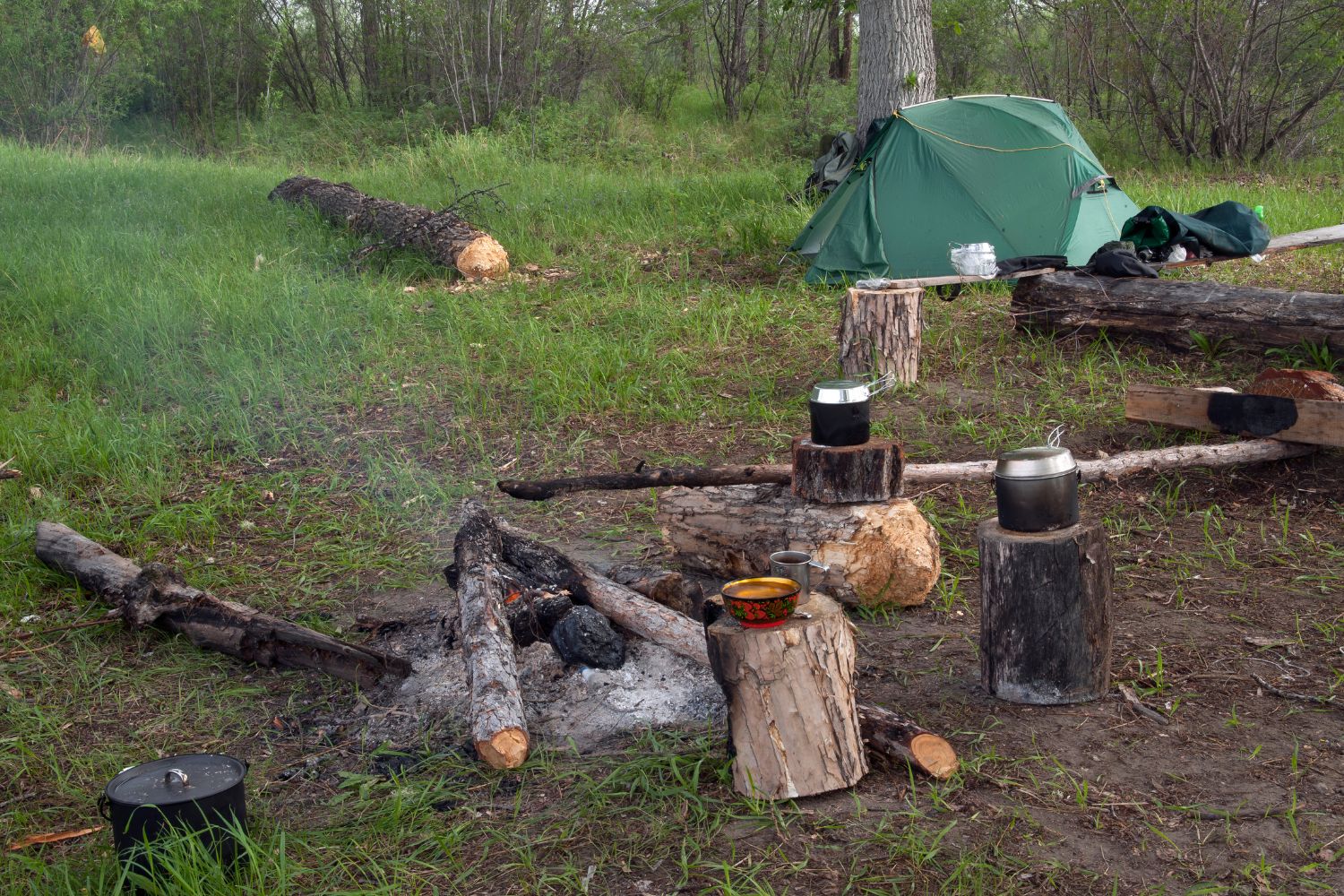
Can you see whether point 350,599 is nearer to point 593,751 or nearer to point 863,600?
point 593,751

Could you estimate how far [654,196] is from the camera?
35.2 ft

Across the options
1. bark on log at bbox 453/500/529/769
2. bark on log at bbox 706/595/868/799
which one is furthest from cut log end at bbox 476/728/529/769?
bark on log at bbox 706/595/868/799

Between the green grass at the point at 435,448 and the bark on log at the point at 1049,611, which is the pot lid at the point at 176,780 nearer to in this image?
the green grass at the point at 435,448

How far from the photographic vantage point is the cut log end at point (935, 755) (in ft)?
8.51

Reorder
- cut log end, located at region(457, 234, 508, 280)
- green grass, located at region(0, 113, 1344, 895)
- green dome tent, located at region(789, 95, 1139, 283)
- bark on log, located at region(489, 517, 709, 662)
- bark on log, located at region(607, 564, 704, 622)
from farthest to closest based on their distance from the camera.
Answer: cut log end, located at region(457, 234, 508, 280) < green dome tent, located at region(789, 95, 1139, 283) < bark on log, located at region(607, 564, 704, 622) < bark on log, located at region(489, 517, 709, 662) < green grass, located at region(0, 113, 1344, 895)

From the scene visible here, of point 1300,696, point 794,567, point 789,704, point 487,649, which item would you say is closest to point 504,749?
point 487,649

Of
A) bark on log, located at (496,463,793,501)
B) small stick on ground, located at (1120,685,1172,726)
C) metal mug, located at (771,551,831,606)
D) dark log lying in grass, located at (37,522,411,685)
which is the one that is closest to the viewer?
small stick on ground, located at (1120,685,1172,726)

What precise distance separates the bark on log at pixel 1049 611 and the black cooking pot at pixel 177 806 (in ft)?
6.38

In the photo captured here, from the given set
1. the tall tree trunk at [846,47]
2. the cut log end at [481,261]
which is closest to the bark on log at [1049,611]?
the cut log end at [481,261]

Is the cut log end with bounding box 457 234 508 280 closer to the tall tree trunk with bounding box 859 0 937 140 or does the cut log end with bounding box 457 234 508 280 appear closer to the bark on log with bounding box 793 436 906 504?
the tall tree trunk with bounding box 859 0 937 140

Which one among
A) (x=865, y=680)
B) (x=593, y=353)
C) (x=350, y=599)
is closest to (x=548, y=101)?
(x=593, y=353)

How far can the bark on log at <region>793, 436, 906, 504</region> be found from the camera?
3689mm

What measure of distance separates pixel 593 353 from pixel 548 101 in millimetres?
10698

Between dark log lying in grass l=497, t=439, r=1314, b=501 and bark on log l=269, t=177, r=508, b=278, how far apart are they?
15.1 ft
